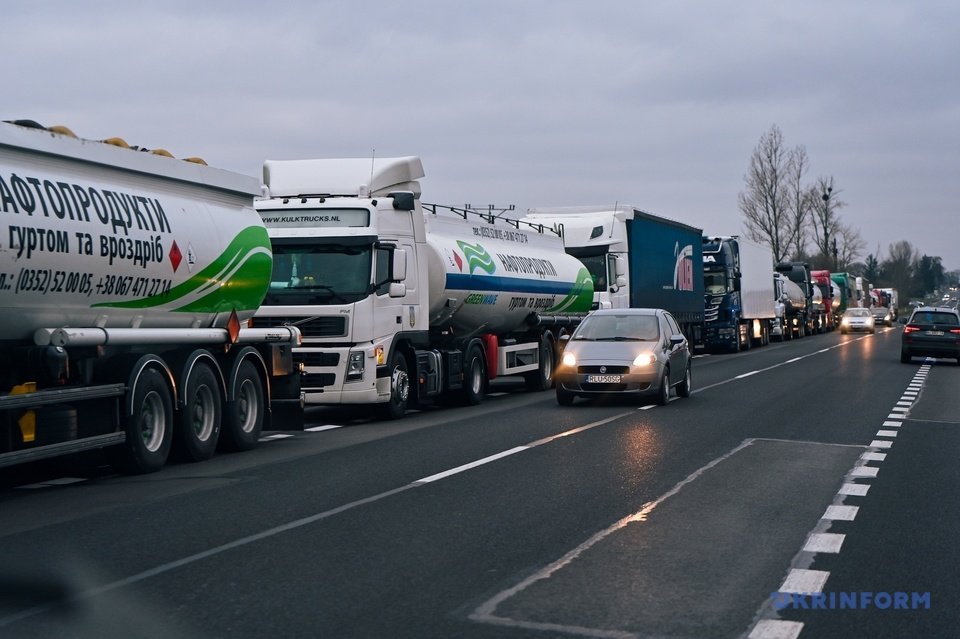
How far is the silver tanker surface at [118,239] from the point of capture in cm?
1058

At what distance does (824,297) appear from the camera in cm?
8381

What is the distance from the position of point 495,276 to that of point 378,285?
5088 mm

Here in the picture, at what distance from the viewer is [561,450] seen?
45.2 feet

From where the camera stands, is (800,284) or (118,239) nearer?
(118,239)

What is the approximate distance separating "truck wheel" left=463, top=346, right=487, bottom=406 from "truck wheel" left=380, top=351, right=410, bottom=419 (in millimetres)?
2448

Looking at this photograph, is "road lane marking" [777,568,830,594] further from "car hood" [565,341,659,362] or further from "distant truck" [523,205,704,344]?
"distant truck" [523,205,704,344]

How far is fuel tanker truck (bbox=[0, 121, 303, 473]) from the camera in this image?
35.2ft

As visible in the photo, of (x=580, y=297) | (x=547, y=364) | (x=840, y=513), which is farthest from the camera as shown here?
(x=580, y=297)

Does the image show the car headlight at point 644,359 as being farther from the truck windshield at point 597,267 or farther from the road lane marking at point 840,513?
the truck windshield at point 597,267

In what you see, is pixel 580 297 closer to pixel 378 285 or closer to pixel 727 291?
pixel 378 285

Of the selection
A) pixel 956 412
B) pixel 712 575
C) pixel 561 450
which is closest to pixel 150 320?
pixel 561 450

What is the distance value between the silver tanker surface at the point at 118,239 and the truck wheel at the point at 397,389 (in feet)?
13.1

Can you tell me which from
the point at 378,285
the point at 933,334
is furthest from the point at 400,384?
the point at 933,334

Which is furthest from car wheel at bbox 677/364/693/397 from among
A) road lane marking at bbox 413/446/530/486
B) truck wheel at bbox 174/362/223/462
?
truck wheel at bbox 174/362/223/462
